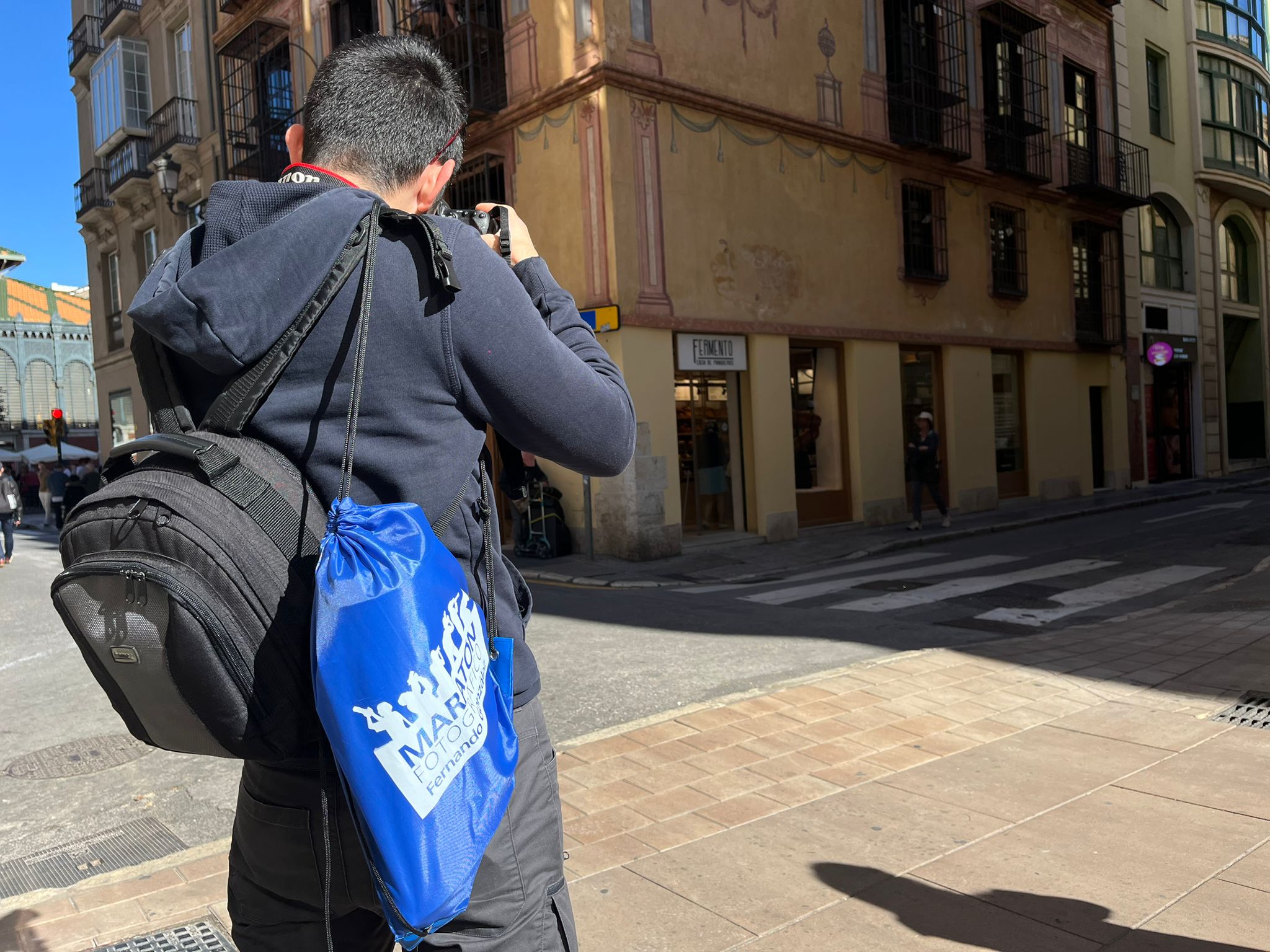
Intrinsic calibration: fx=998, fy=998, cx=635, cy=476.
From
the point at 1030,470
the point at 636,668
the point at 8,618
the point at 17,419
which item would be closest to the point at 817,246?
the point at 1030,470

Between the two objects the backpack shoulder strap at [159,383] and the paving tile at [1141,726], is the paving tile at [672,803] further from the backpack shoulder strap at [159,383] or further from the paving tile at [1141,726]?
the backpack shoulder strap at [159,383]

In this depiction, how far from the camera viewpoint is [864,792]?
12.3 feet

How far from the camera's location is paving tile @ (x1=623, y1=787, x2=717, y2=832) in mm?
3580

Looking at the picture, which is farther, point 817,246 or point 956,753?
point 817,246

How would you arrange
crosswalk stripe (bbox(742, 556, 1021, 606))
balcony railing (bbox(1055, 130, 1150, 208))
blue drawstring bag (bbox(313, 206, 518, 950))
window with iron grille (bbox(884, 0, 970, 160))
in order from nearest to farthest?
blue drawstring bag (bbox(313, 206, 518, 950)), crosswalk stripe (bbox(742, 556, 1021, 606)), window with iron grille (bbox(884, 0, 970, 160)), balcony railing (bbox(1055, 130, 1150, 208))

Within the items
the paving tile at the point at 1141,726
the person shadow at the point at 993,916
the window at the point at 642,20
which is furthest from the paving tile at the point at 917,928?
the window at the point at 642,20

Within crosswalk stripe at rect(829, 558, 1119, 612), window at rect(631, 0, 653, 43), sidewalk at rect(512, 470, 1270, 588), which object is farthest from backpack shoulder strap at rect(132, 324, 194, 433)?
window at rect(631, 0, 653, 43)

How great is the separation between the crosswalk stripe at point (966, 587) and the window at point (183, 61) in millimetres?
21036

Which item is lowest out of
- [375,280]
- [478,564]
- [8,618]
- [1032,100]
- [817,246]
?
[8,618]

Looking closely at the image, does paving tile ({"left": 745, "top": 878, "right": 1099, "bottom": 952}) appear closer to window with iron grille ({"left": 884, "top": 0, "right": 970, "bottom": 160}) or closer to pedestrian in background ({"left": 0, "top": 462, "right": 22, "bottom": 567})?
window with iron grille ({"left": 884, "top": 0, "right": 970, "bottom": 160})

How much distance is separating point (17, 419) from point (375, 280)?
61.3 meters

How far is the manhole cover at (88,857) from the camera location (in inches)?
134

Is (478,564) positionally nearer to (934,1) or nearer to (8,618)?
(8,618)

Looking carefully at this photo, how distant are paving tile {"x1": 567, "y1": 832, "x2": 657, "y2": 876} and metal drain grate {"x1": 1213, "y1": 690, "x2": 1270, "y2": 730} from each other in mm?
2909
